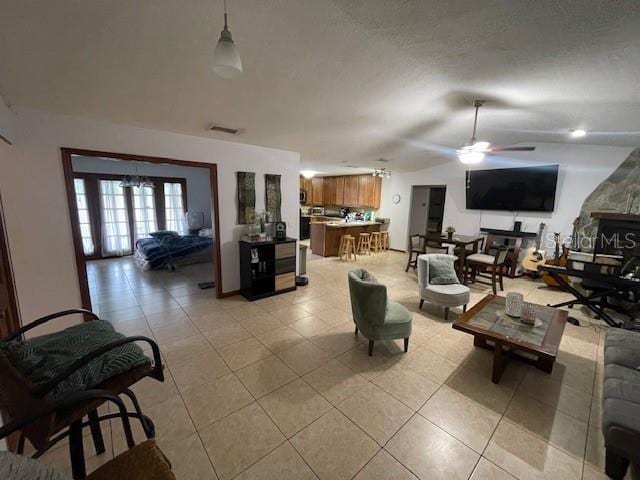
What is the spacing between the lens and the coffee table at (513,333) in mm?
2117

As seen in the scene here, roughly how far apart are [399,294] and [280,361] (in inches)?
99.7

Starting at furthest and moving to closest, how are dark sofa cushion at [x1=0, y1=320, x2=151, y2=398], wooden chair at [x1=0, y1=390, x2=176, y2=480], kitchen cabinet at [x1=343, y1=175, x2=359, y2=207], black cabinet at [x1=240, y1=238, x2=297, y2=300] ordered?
kitchen cabinet at [x1=343, y1=175, x2=359, y2=207], black cabinet at [x1=240, y1=238, x2=297, y2=300], dark sofa cushion at [x1=0, y1=320, x2=151, y2=398], wooden chair at [x1=0, y1=390, x2=176, y2=480]

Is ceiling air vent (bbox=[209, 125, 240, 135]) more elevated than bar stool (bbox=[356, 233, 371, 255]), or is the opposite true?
ceiling air vent (bbox=[209, 125, 240, 135])

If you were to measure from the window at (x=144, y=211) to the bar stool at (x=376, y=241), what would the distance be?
5.88m

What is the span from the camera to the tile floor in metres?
1.60

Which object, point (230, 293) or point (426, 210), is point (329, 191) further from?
point (230, 293)

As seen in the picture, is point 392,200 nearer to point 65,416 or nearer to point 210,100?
point 210,100

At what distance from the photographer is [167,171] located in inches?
271

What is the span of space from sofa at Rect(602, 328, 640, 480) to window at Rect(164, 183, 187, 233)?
7.98m

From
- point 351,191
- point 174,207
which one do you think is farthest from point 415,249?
point 174,207

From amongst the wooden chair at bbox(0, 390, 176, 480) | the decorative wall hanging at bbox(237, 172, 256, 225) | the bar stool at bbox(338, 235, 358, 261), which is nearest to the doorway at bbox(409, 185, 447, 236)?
the bar stool at bbox(338, 235, 358, 261)

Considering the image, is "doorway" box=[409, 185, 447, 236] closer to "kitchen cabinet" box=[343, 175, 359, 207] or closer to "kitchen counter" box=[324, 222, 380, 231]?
"kitchen counter" box=[324, 222, 380, 231]

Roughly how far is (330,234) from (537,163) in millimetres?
4518

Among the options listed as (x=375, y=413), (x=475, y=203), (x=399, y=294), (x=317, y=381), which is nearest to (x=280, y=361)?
(x=317, y=381)
